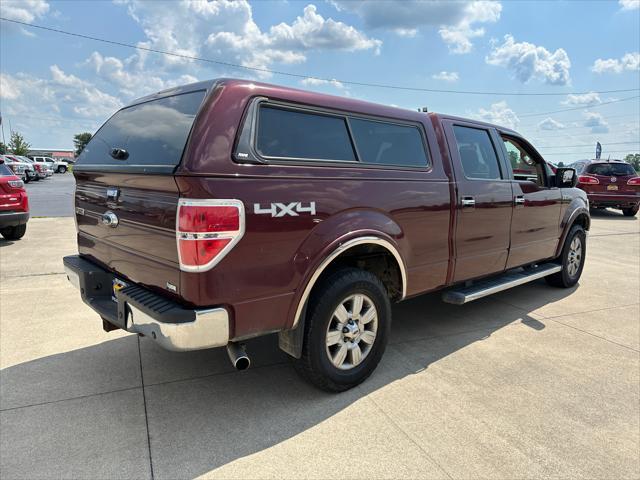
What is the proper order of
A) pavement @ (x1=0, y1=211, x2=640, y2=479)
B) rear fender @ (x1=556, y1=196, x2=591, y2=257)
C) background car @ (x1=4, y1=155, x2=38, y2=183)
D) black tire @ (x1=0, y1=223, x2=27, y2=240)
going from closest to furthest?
1. pavement @ (x1=0, y1=211, x2=640, y2=479)
2. rear fender @ (x1=556, y1=196, x2=591, y2=257)
3. black tire @ (x1=0, y1=223, x2=27, y2=240)
4. background car @ (x1=4, y1=155, x2=38, y2=183)

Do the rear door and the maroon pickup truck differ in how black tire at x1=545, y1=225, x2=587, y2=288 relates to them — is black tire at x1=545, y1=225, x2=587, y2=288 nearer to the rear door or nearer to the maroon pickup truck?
the maroon pickup truck

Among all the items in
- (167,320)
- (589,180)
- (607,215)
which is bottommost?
(607,215)

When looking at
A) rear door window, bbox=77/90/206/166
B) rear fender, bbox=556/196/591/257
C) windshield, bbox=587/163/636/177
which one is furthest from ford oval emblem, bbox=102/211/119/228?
windshield, bbox=587/163/636/177

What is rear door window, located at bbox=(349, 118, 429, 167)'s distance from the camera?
10.8ft

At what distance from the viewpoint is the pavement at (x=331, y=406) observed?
95.8 inches

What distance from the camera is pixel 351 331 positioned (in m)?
3.10

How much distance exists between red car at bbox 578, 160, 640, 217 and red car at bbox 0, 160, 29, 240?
47.7 ft

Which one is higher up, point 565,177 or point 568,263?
point 565,177

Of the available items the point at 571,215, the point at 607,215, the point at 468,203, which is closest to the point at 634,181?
the point at 607,215

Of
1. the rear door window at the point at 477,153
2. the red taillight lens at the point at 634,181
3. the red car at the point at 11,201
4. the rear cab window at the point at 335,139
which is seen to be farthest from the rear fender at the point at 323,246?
the red taillight lens at the point at 634,181

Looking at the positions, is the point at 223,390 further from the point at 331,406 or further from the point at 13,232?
the point at 13,232

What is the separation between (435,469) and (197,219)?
182cm

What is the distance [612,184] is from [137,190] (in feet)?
50.2

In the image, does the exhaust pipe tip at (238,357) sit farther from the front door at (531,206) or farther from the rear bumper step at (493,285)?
the front door at (531,206)
